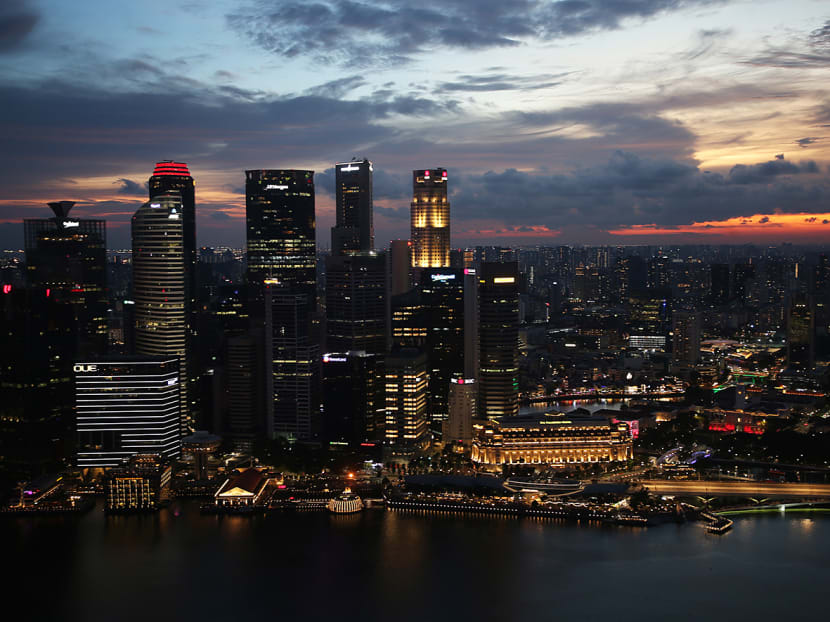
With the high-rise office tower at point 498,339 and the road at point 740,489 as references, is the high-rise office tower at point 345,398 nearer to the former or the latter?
the high-rise office tower at point 498,339

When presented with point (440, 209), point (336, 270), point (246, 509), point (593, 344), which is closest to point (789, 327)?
point (593, 344)

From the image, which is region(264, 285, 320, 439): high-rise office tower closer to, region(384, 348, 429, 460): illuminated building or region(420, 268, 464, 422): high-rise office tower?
region(384, 348, 429, 460): illuminated building

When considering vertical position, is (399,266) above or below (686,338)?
above

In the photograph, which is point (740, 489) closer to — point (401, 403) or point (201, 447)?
point (401, 403)

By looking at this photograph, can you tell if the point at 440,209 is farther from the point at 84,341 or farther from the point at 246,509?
the point at 246,509

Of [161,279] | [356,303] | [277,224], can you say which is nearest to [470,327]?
[356,303]

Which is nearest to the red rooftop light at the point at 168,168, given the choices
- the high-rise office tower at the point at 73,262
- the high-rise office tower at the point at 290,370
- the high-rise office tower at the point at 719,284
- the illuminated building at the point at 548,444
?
the high-rise office tower at the point at 73,262

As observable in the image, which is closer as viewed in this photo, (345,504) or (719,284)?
(345,504)
